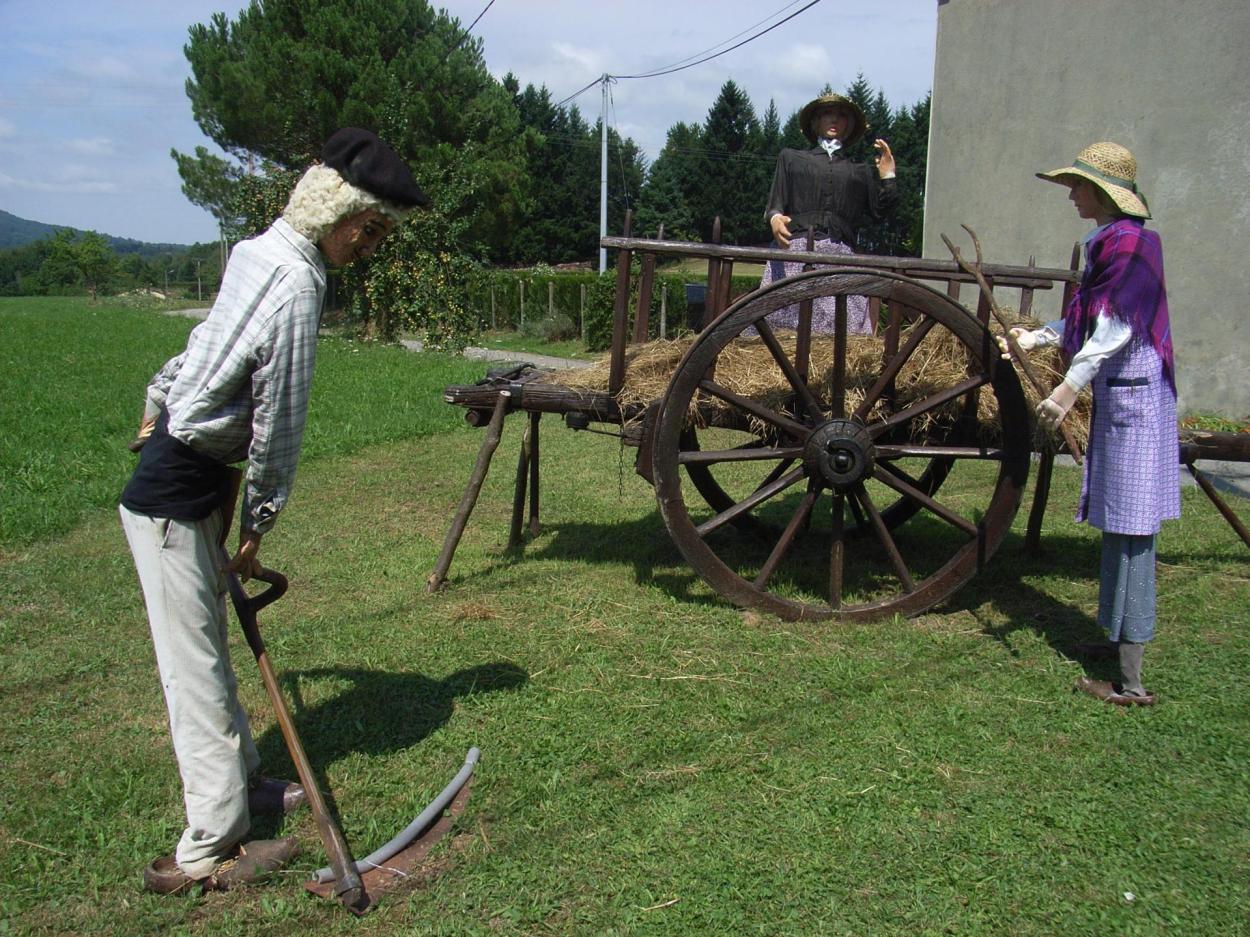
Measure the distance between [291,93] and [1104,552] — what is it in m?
22.0

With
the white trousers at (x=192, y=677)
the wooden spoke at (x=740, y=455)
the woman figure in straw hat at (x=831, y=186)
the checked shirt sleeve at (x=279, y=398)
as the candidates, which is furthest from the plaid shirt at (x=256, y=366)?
the woman figure in straw hat at (x=831, y=186)

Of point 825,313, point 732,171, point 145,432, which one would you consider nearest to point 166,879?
point 145,432

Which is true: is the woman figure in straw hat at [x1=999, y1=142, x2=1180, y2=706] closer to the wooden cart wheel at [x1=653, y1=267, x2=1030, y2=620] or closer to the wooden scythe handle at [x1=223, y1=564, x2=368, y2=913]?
the wooden cart wheel at [x1=653, y1=267, x2=1030, y2=620]

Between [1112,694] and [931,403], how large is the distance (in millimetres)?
1305

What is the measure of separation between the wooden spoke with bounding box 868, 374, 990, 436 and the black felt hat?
2260 mm

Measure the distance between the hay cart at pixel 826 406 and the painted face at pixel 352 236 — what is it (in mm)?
1500

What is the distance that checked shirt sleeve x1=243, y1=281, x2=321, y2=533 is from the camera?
2520 millimetres

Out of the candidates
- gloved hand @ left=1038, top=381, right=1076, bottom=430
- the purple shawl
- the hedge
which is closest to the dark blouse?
the purple shawl

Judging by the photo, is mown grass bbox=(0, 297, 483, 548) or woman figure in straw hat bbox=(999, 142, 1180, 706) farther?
mown grass bbox=(0, 297, 483, 548)

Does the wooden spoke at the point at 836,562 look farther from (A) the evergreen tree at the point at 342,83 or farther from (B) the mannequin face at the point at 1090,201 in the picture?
(A) the evergreen tree at the point at 342,83

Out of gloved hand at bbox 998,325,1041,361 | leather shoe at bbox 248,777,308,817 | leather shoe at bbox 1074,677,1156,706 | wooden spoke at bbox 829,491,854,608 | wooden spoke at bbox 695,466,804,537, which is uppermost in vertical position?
gloved hand at bbox 998,325,1041,361

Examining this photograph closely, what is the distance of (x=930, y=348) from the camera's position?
15.0 ft

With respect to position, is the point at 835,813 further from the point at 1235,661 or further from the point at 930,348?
the point at 930,348

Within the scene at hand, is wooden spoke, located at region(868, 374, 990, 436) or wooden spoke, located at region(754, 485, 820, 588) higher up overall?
wooden spoke, located at region(868, 374, 990, 436)
